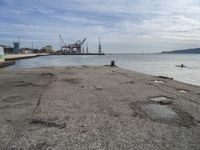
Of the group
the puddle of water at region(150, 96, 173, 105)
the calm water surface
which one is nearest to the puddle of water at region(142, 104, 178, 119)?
the puddle of water at region(150, 96, 173, 105)

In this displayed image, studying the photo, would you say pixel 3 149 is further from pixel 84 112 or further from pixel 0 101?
pixel 0 101

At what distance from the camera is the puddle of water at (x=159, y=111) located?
22.2 feet

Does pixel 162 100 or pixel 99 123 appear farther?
pixel 162 100

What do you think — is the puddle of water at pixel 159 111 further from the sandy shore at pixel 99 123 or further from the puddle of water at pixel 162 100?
the puddle of water at pixel 162 100

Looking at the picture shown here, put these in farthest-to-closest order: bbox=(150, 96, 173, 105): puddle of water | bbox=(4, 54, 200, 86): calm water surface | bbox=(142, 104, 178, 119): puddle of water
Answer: bbox=(4, 54, 200, 86): calm water surface < bbox=(150, 96, 173, 105): puddle of water < bbox=(142, 104, 178, 119): puddle of water

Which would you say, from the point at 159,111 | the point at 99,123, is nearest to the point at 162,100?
the point at 159,111

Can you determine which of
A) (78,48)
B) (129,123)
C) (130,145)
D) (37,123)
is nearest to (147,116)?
(129,123)

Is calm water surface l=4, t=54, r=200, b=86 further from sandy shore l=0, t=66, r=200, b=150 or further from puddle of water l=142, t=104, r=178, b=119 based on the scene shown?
sandy shore l=0, t=66, r=200, b=150

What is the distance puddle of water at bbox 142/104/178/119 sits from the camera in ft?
22.2

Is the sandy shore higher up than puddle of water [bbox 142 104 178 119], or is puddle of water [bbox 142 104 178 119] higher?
the sandy shore

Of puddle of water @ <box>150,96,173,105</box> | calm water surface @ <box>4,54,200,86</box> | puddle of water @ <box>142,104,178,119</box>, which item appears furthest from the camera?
calm water surface @ <box>4,54,200,86</box>

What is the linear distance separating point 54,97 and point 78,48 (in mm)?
176443

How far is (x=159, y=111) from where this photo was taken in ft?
24.0

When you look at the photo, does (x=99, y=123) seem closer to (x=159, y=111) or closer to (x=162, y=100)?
(x=159, y=111)
